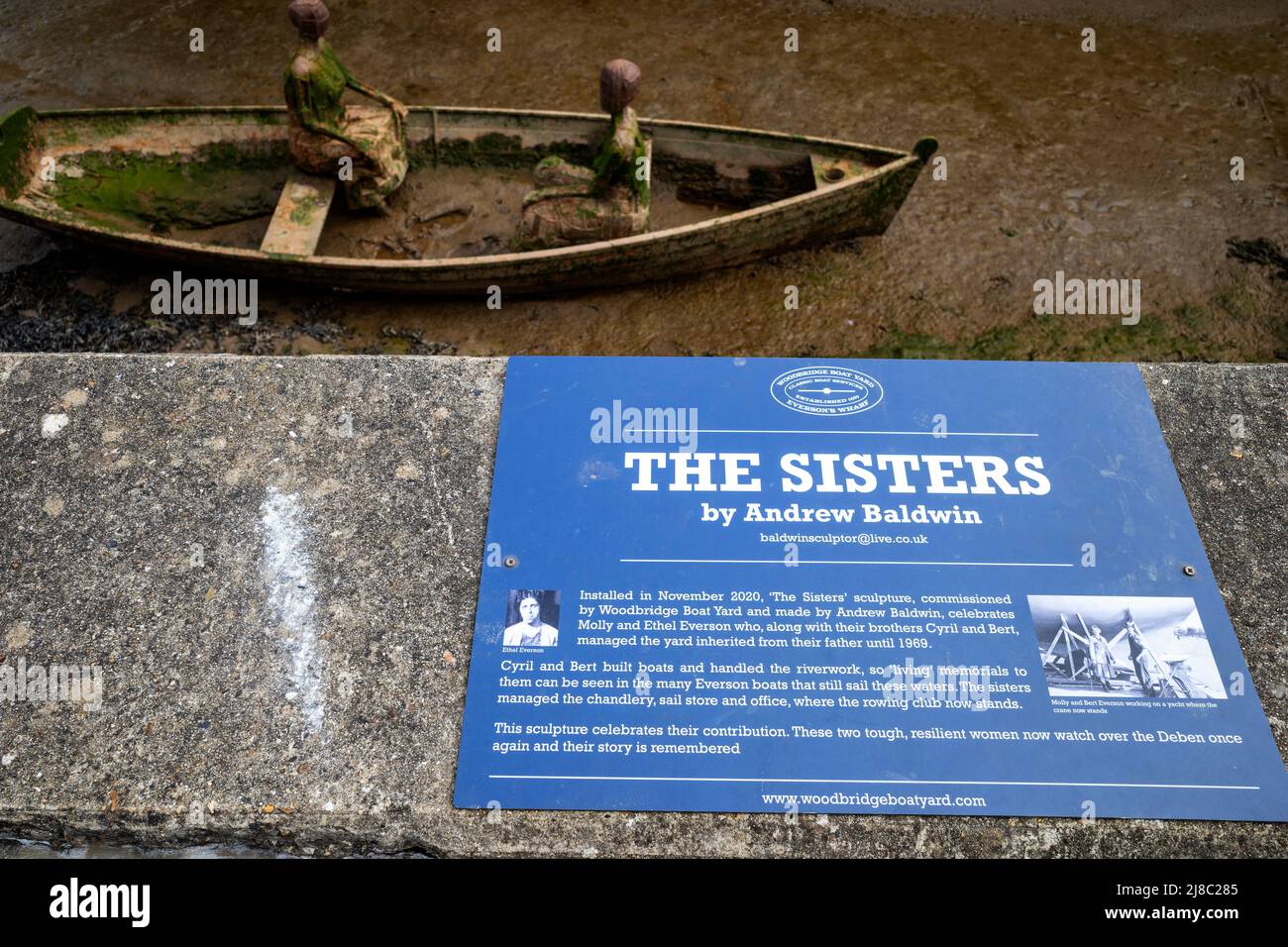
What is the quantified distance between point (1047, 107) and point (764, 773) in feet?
23.7

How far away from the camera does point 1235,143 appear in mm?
7676

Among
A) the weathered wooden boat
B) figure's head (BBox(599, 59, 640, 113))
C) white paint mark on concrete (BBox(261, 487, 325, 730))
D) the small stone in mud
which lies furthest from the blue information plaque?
the weathered wooden boat

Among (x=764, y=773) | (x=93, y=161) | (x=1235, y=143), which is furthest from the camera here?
(x=1235, y=143)

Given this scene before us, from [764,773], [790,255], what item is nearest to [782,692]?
[764,773]

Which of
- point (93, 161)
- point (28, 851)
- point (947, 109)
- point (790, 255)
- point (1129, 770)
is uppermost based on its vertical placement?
point (947, 109)

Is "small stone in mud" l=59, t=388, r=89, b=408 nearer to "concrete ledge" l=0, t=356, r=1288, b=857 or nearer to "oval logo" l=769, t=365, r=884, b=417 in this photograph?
"concrete ledge" l=0, t=356, r=1288, b=857

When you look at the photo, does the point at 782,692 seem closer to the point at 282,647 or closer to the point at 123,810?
the point at 282,647

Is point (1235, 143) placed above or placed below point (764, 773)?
above

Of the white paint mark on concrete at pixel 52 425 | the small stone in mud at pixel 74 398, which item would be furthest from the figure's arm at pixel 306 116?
the white paint mark on concrete at pixel 52 425

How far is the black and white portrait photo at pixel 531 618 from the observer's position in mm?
3064

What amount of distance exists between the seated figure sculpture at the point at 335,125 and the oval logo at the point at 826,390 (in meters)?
4.08

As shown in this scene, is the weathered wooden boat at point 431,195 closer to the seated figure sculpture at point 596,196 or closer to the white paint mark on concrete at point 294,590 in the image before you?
the seated figure sculpture at point 596,196

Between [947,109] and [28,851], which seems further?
[947,109]

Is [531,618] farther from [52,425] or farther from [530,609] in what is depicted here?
[52,425]
